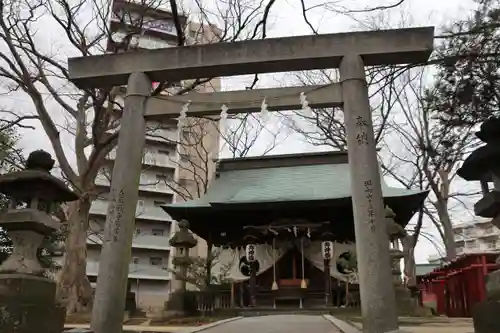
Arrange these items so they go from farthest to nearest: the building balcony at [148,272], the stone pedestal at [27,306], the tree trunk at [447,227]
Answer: the building balcony at [148,272] < the tree trunk at [447,227] < the stone pedestal at [27,306]

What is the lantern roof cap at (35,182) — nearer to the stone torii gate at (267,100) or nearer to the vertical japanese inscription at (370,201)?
the stone torii gate at (267,100)

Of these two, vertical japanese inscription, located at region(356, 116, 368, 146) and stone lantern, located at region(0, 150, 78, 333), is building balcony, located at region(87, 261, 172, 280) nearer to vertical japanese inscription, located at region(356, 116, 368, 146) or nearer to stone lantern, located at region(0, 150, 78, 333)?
stone lantern, located at region(0, 150, 78, 333)

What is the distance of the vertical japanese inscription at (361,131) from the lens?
6363mm

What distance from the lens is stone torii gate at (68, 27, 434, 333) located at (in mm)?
5914

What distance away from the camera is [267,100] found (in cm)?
693

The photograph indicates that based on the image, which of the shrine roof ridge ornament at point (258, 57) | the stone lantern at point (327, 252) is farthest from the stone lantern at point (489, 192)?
the stone lantern at point (327, 252)

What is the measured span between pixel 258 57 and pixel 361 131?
2025 millimetres

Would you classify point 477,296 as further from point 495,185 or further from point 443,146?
point 495,185

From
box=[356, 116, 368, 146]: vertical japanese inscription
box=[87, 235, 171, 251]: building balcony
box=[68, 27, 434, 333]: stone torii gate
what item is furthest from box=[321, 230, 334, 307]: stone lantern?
box=[87, 235, 171, 251]: building balcony

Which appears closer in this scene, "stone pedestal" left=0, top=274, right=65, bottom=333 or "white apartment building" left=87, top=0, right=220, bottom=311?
"stone pedestal" left=0, top=274, right=65, bottom=333

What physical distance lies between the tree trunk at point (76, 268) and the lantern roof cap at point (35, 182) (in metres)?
7.39

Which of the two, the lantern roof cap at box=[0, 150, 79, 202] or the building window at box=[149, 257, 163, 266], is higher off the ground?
the building window at box=[149, 257, 163, 266]

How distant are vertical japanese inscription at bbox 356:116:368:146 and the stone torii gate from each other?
0.05ft

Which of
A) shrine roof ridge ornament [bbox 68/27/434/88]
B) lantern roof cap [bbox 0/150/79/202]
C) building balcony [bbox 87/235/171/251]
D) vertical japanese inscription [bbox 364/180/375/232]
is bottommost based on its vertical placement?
vertical japanese inscription [bbox 364/180/375/232]
